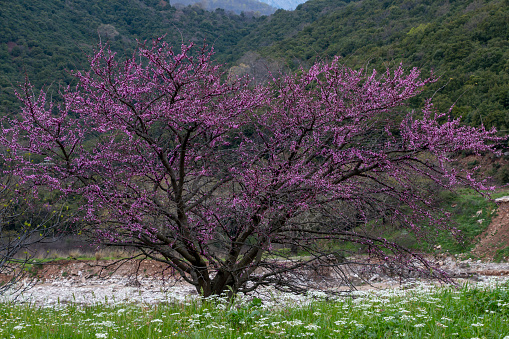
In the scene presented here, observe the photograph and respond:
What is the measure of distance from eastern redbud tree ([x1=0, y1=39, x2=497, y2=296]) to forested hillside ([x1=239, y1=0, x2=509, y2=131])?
1190cm

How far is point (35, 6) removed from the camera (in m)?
50.2

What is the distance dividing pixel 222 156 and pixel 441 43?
34.2 metres

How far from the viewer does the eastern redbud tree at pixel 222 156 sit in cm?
513

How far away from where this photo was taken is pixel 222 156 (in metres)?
6.22

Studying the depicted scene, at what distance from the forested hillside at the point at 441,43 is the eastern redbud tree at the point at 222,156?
39.0ft

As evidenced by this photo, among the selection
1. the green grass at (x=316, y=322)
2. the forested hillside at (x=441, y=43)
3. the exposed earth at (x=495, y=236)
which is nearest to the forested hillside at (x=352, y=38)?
the forested hillside at (x=441, y=43)

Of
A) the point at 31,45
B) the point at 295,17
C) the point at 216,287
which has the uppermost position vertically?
the point at 295,17

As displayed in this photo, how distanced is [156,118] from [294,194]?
215cm

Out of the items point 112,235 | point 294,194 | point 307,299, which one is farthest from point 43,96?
point 307,299

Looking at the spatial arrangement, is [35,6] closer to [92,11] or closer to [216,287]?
[92,11]

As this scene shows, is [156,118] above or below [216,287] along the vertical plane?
above

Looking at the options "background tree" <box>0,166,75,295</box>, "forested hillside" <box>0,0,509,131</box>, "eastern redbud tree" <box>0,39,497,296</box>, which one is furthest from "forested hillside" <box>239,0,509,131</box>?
"background tree" <box>0,166,75,295</box>

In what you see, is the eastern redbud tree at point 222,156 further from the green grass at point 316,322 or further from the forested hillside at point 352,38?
the forested hillside at point 352,38

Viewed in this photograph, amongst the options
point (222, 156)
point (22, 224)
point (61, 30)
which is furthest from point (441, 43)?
point (61, 30)
